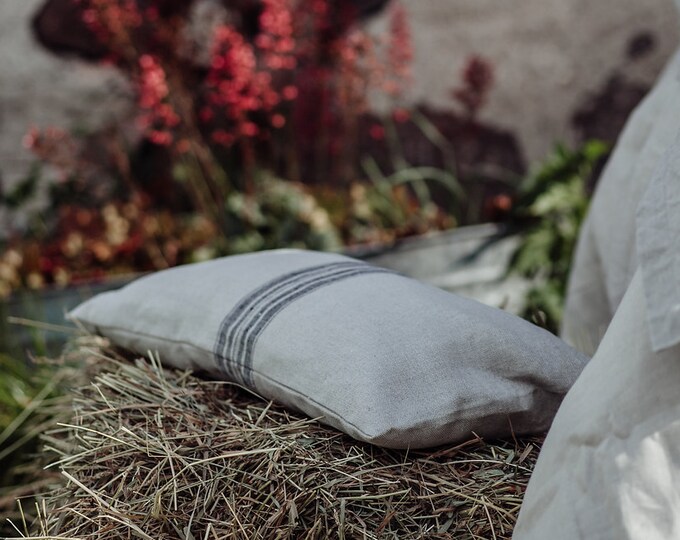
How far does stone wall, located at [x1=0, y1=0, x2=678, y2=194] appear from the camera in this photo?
109 inches

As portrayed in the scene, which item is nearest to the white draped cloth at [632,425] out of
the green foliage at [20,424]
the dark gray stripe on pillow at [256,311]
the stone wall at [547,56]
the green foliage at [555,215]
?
the dark gray stripe on pillow at [256,311]

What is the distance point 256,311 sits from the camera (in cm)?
104

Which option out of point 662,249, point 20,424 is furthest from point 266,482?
point 20,424

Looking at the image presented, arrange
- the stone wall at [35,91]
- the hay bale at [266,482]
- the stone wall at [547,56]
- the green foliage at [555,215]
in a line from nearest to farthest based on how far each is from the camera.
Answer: the hay bale at [266,482] < the green foliage at [555,215] < the stone wall at [547,56] < the stone wall at [35,91]

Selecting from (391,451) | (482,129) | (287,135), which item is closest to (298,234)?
(287,135)

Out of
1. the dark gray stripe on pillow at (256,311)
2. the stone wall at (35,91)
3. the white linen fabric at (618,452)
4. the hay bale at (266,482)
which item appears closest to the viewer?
the white linen fabric at (618,452)

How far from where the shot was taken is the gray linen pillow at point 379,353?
0.84 m

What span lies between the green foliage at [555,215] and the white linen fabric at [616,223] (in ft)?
2.40

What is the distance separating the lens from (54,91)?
3.20 m

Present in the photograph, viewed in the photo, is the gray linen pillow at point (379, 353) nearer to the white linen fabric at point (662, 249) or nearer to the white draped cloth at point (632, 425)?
the white draped cloth at point (632, 425)

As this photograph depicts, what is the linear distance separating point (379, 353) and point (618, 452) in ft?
1.05

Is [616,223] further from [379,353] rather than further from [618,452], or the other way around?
[618,452]

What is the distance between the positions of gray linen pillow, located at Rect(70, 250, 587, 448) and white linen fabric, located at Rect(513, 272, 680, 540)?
17cm

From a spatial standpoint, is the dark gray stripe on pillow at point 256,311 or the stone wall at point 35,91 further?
the stone wall at point 35,91
